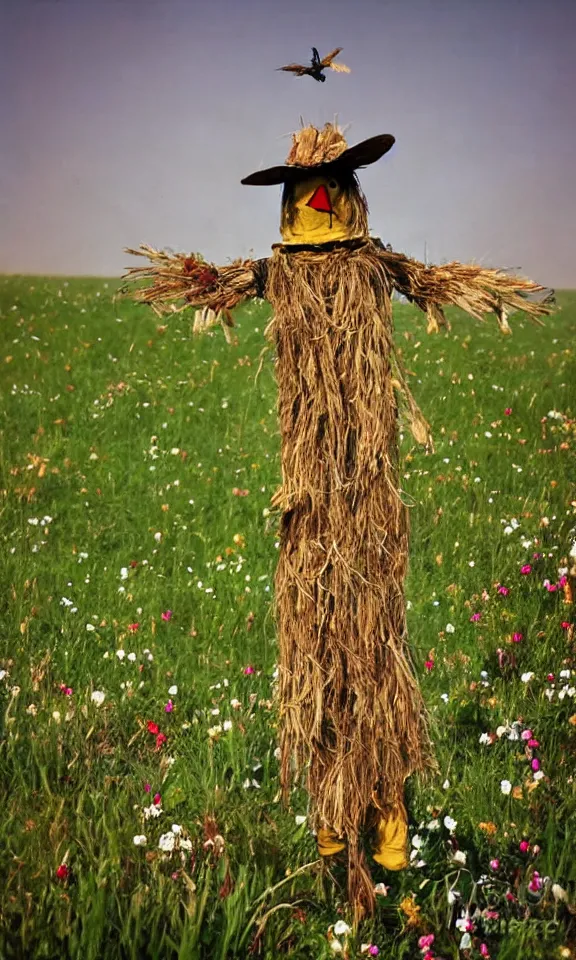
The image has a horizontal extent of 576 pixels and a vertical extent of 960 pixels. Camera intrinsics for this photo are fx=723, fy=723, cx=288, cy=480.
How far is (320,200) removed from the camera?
2.35 meters

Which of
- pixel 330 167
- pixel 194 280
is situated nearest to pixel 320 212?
pixel 330 167

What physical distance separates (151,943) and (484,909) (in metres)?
1.19

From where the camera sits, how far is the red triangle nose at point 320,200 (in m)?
2.35

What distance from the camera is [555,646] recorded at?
378cm

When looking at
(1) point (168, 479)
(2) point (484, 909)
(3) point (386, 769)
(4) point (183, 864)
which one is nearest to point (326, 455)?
(3) point (386, 769)

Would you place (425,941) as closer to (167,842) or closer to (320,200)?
(167,842)

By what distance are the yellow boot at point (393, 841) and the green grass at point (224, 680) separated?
12 centimetres

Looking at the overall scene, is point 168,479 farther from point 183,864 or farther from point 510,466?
point 183,864

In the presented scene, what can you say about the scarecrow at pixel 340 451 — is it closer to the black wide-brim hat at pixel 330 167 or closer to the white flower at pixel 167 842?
the black wide-brim hat at pixel 330 167

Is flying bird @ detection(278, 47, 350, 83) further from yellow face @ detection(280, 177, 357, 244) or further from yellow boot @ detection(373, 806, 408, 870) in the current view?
yellow boot @ detection(373, 806, 408, 870)

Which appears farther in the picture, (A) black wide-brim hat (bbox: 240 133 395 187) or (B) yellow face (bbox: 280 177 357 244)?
(B) yellow face (bbox: 280 177 357 244)

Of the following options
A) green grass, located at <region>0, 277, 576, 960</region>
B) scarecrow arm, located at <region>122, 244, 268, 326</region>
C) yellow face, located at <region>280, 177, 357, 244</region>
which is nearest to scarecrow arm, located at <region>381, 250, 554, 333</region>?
yellow face, located at <region>280, 177, 357, 244</region>

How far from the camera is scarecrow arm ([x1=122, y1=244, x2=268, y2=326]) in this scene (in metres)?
2.52

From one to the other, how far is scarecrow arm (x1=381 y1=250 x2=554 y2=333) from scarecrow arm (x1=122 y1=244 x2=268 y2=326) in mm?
488
